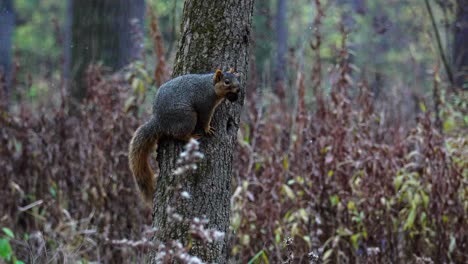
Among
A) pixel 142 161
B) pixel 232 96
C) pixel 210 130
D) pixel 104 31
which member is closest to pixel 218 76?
pixel 232 96

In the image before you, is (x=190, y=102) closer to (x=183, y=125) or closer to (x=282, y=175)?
(x=183, y=125)

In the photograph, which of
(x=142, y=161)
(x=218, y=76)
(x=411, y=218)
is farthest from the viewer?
(x=411, y=218)

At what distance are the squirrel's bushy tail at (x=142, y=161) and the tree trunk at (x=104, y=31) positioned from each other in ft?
13.4

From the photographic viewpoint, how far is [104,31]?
7383 millimetres

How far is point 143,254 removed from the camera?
384cm

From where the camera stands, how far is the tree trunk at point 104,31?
724 cm

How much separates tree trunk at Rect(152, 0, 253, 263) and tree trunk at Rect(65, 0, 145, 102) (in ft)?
14.2

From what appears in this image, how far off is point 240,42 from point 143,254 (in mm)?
1538

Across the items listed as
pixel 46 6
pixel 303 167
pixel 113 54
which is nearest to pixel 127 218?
pixel 303 167

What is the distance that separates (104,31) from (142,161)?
4.53 meters

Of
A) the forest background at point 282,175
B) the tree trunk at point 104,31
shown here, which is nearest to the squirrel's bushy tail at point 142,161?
the forest background at point 282,175

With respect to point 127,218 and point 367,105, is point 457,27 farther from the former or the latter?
point 127,218

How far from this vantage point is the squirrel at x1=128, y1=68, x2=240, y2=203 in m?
2.74

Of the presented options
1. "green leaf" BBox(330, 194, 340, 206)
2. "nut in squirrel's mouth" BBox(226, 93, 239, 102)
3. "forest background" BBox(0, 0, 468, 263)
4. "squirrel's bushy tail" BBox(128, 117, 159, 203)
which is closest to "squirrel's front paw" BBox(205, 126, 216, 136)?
"nut in squirrel's mouth" BBox(226, 93, 239, 102)
